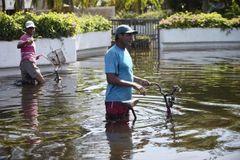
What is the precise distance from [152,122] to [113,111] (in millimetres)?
1220

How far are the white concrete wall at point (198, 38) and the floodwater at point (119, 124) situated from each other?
1322cm

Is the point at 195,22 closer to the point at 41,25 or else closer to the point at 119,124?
the point at 41,25

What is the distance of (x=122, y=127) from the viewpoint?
31.3ft

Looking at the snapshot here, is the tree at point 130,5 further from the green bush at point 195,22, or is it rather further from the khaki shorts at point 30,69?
the khaki shorts at point 30,69

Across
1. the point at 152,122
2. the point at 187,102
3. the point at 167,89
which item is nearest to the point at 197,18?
the point at 167,89

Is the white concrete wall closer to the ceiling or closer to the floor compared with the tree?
closer to the floor

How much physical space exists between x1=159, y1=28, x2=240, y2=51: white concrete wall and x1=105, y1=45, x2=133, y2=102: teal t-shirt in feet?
70.2

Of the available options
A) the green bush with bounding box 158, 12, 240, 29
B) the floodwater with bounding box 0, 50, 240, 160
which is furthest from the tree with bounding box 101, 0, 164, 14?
the floodwater with bounding box 0, 50, 240, 160

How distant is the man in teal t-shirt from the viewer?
8.75m

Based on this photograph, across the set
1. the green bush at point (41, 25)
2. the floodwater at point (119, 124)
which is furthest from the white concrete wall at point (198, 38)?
the floodwater at point (119, 124)

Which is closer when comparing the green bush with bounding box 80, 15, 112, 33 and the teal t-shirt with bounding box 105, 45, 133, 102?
the teal t-shirt with bounding box 105, 45, 133, 102

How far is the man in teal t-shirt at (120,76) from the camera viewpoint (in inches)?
344

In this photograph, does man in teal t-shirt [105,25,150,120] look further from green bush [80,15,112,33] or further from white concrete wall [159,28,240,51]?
white concrete wall [159,28,240,51]

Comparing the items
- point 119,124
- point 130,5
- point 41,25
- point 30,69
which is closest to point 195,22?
point 41,25
